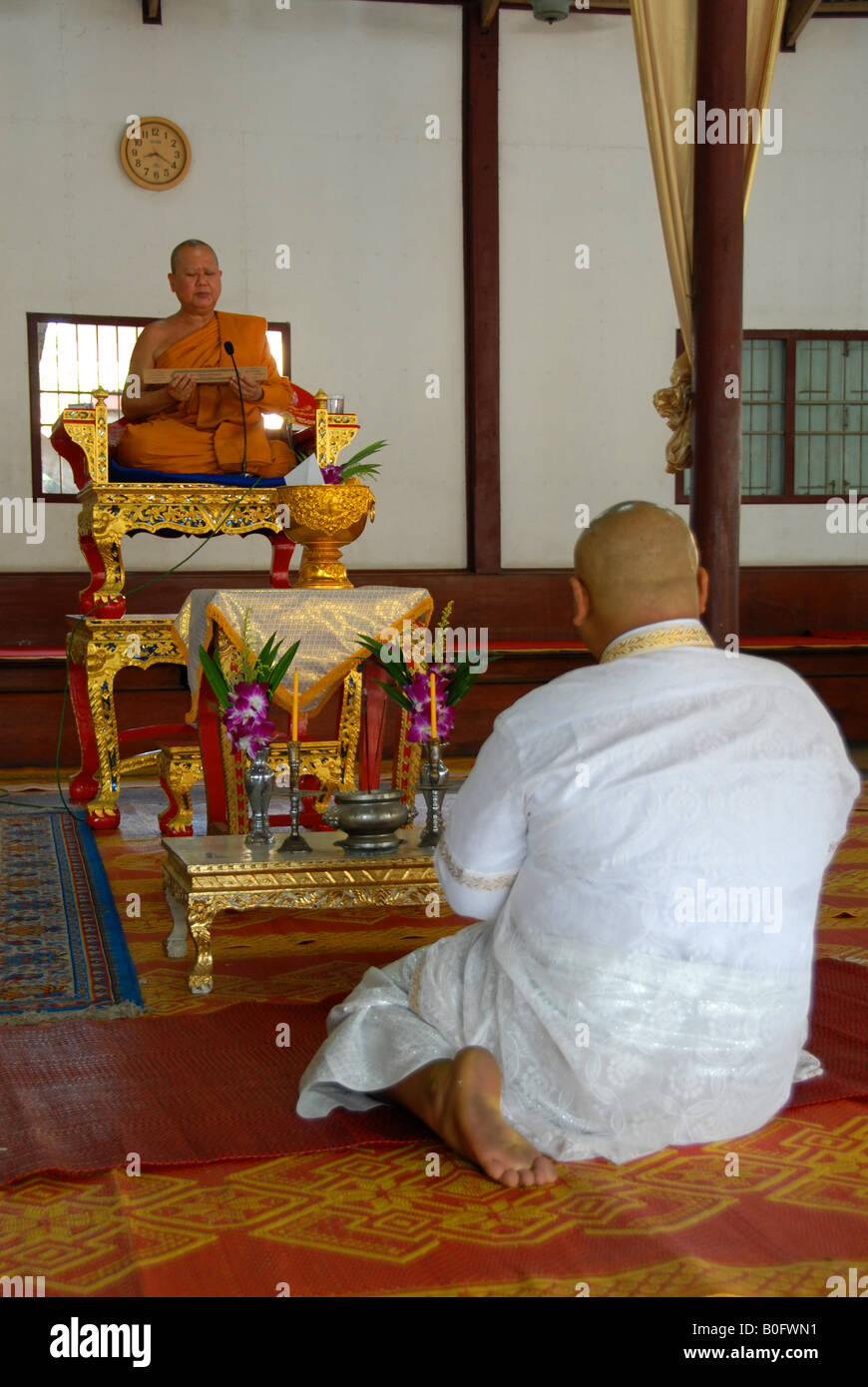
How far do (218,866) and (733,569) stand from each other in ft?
8.13

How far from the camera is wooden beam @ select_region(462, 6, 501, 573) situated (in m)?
8.57

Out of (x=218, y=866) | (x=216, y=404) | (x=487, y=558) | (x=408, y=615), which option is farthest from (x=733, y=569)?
(x=487, y=558)

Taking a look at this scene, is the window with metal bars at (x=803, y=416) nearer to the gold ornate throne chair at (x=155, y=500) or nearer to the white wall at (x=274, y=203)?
the white wall at (x=274, y=203)

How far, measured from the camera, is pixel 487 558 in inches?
344

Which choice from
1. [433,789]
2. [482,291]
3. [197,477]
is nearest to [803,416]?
[482,291]

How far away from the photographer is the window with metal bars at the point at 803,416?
29.7 ft

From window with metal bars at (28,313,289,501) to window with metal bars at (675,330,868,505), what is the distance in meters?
3.59

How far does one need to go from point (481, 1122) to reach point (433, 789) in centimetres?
135

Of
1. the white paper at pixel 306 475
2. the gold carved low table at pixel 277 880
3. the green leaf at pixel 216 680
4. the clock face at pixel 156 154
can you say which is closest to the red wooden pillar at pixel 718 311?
the white paper at pixel 306 475

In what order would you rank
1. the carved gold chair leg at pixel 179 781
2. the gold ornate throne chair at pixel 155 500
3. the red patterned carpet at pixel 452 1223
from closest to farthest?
the red patterned carpet at pixel 452 1223 → the carved gold chair leg at pixel 179 781 → the gold ornate throne chair at pixel 155 500

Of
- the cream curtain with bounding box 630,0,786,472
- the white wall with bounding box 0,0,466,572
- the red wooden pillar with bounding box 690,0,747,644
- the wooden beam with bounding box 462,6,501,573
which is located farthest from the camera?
the wooden beam with bounding box 462,6,501,573

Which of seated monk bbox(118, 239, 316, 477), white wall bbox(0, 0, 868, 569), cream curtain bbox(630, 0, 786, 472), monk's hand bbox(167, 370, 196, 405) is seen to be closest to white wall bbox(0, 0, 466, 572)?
white wall bbox(0, 0, 868, 569)

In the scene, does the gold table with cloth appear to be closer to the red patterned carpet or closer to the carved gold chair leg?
the carved gold chair leg

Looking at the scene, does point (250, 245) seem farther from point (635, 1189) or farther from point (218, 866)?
point (635, 1189)
